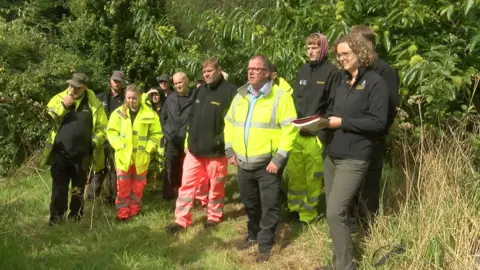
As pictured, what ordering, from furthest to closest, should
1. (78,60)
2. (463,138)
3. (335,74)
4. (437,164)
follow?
(78,60)
(335,74)
(463,138)
(437,164)

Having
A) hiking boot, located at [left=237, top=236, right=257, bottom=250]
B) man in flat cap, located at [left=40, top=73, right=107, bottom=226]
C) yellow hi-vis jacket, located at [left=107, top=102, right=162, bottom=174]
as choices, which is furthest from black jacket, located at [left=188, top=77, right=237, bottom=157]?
man in flat cap, located at [left=40, top=73, right=107, bottom=226]

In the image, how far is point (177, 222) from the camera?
5926mm

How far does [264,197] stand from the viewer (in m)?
4.96

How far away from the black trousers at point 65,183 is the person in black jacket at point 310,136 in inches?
94.5

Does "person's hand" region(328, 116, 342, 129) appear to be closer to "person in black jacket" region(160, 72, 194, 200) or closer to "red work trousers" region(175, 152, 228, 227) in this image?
"red work trousers" region(175, 152, 228, 227)

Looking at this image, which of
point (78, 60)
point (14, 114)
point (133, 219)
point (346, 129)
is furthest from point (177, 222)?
point (78, 60)

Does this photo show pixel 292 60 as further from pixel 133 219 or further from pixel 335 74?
pixel 133 219

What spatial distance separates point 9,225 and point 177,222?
1.82 meters

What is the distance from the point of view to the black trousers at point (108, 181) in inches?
270

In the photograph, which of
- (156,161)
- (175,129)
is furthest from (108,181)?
(175,129)

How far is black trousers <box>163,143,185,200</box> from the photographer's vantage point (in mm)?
7152

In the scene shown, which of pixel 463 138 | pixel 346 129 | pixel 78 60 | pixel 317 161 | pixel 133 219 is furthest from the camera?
pixel 78 60

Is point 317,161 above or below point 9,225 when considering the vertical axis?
above

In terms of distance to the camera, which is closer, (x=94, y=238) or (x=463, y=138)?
(x=463, y=138)
